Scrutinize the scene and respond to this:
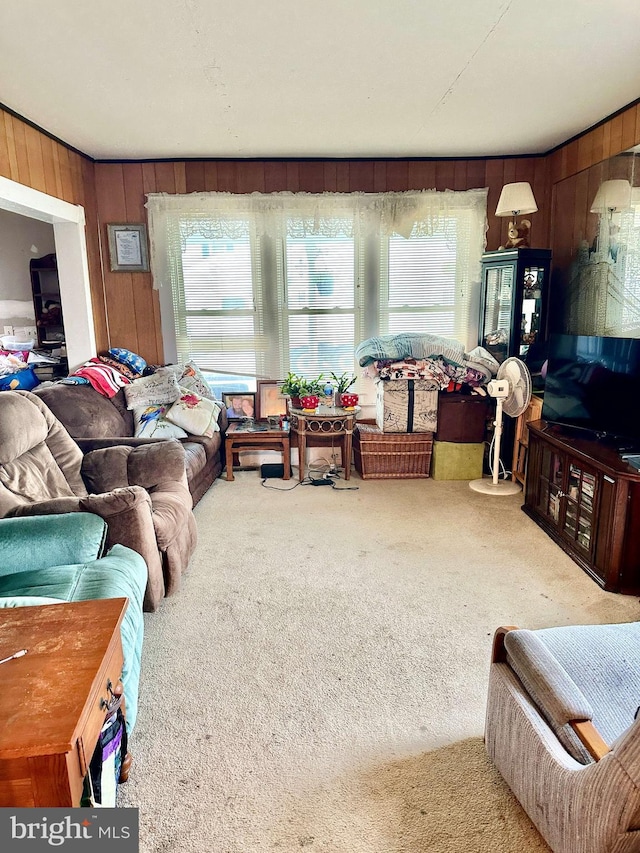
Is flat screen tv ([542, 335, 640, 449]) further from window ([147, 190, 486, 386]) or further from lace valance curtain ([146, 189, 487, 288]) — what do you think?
lace valance curtain ([146, 189, 487, 288])

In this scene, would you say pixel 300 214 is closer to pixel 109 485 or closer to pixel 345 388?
pixel 345 388

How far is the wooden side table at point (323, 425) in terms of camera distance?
420cm

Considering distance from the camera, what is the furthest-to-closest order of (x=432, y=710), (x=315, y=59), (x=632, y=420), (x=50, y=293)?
1. (x=50, y=293)
2. (x=632, y=420)
3. (x=315, y=59)
4. (x=432, y=710)

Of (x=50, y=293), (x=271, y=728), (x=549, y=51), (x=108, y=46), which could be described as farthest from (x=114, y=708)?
(x=50, y=293)

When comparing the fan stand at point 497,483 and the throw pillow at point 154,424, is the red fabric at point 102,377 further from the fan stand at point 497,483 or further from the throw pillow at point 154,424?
the fan stand at point 497,483

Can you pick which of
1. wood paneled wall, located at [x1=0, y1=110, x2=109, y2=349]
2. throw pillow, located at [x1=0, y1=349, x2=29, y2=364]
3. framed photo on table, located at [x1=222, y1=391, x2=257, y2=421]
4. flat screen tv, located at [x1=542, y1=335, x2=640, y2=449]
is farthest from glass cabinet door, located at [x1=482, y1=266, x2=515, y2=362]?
throw pillow, located at [x1=0, y1=349, x2=29, y2=364]

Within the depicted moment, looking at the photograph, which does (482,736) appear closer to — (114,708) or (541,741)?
(541,741)

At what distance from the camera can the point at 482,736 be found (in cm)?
179

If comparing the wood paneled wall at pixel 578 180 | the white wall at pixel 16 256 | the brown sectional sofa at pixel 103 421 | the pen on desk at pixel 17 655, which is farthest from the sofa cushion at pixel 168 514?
the white wall at pixel 16 256

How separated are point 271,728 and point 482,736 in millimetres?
683

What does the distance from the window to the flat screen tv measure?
152 cm

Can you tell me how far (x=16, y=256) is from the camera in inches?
205

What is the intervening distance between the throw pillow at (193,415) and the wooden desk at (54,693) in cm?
247

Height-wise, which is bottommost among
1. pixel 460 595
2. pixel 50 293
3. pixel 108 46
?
pixel 460 595
